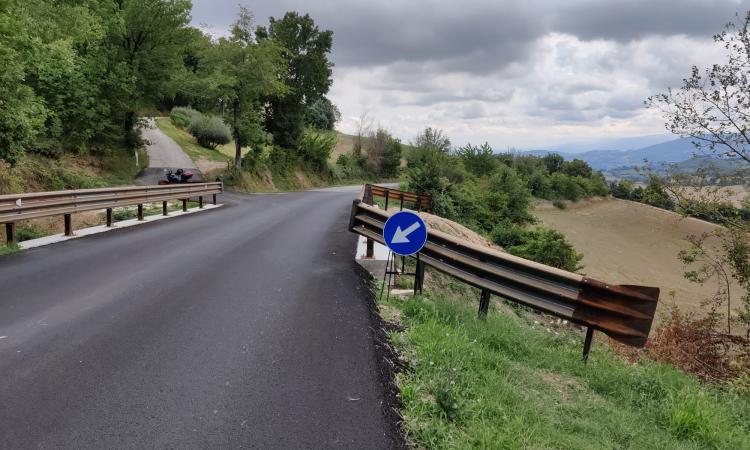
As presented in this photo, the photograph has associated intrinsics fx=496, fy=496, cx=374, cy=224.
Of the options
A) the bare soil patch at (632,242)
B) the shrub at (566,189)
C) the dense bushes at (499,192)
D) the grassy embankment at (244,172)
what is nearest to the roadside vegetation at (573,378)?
the bare soil patch at (632,242)

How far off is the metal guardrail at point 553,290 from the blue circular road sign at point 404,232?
53cm

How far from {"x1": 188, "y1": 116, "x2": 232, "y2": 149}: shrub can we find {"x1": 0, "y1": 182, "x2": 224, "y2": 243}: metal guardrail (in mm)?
30080

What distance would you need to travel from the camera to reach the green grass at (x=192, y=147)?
1563 inches

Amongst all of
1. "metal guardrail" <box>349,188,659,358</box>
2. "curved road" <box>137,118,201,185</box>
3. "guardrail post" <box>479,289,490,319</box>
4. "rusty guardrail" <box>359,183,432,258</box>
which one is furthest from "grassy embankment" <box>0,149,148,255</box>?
"rusty guardrail" <box>359,183,432,258</box>

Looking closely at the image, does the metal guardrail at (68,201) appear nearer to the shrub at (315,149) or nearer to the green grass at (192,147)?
the green grass at (192,147)

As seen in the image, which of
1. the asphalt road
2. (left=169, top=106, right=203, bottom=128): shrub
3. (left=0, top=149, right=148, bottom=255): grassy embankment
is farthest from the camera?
(left=169, top=106, right=203, bottom=128): shrub

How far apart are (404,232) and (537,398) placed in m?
2.96

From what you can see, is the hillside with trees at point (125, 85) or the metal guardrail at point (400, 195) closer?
the hillside with trees at point (125, 85)

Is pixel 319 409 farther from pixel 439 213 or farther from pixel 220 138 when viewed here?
pixel 220 138

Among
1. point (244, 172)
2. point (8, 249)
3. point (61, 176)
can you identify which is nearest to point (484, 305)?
point (8, 249)

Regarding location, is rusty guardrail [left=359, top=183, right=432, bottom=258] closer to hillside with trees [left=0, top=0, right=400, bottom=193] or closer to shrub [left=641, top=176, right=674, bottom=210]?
shrub [left=641, top=176, right=674, bottom=210]

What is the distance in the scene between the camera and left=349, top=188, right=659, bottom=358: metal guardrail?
524 centimetres

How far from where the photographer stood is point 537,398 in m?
4.45

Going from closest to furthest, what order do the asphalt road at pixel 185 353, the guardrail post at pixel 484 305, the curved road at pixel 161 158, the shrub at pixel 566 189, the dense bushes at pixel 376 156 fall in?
the asphalt road at pixel 185 353, the guardrail post at pixel 484 305, the curved road at pixel 161 158, the shrub at pixel 566 189, the dense bushes at pixel 376 156
